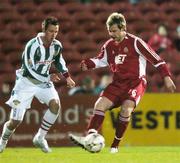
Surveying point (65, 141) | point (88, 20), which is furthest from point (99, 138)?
point (88, 20)

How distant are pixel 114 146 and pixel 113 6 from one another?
9.06 m

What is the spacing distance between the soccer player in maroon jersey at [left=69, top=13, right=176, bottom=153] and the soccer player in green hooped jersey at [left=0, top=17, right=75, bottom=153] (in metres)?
0.54

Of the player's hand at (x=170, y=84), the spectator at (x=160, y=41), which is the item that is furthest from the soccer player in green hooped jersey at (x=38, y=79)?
the spectator at (x=160, y=41)

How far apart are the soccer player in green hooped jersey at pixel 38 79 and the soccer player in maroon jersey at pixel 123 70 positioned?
0.54 meters

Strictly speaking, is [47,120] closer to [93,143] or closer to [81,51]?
[93,143]

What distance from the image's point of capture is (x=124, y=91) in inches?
393

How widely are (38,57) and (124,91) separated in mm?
1313

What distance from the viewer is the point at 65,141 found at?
13.7 metres

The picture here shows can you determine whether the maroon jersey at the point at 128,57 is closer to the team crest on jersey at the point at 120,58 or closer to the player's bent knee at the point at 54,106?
the team crest on jersey at the point at 120,58

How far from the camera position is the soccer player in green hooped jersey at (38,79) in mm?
10336

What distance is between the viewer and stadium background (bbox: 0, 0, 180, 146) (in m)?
13.7

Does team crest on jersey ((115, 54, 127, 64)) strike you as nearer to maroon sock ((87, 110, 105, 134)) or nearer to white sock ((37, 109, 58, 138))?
maroon sock ((87, 110, 105, 134))

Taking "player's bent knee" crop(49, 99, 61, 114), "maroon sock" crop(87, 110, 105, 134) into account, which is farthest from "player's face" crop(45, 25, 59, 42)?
"maroon sock" crop(87, 110, 105, 134)

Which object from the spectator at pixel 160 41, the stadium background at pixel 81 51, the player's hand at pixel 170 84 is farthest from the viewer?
the spectator at pixel 160 41
